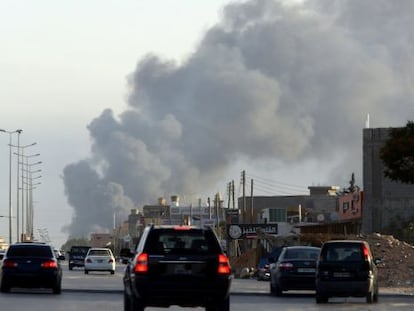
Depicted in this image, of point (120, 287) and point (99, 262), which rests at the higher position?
point (99, 262)

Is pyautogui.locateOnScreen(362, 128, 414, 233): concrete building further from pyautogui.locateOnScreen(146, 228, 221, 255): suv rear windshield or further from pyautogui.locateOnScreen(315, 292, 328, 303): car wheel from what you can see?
pyautogui.locateOnScreen(146, 228, 221, 255): suv rear windshield

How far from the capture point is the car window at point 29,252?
38.3 meters

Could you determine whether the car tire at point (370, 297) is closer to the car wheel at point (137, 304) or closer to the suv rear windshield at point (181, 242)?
the suv rear windshield at point (181, 242)

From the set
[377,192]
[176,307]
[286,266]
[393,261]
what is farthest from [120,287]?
[377,192]

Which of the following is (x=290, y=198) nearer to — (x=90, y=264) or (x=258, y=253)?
(x=258, y=253)

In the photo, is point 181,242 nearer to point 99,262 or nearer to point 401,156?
point 401,156

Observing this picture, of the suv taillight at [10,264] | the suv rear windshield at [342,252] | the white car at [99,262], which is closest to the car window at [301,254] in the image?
the suv rear windshield at [342,252]

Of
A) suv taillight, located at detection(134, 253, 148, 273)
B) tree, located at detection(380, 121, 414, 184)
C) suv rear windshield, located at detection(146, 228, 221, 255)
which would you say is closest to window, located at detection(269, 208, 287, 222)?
tree, located at detection(380, 121, 414, 184)

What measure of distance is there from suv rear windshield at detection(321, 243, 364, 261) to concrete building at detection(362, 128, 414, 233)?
181ft

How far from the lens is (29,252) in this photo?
126ft

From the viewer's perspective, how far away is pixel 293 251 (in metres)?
40.3

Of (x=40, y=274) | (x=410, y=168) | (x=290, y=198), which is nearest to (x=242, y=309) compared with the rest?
(x=40, y=274)

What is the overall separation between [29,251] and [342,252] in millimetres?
9431

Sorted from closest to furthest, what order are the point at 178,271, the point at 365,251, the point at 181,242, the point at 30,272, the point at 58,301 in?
1. the point at 178,271
2. the point at 181,242
3. the point at 58,301
4. the point at 365,251
5. the point at 30,272
